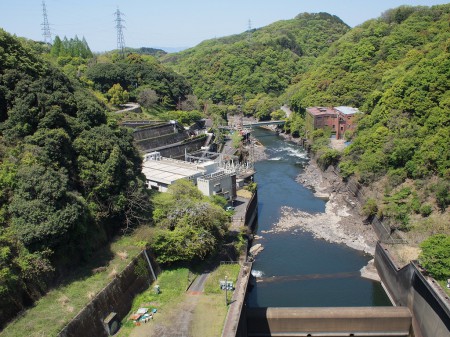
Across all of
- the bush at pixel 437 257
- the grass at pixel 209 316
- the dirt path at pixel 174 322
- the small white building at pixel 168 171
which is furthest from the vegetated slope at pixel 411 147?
the dirt path at pixel 174 322

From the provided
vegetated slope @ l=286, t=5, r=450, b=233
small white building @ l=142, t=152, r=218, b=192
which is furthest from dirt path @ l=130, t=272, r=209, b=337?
vegetated slope @ l=286, t=5, r=450, b=233

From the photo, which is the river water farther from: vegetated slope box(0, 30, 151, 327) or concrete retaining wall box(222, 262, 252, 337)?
vegetated slope box(0, 30, 151, 327)

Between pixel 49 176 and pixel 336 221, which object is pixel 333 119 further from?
pixel 49 176

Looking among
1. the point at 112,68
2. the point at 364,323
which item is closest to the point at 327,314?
the point at 364,323

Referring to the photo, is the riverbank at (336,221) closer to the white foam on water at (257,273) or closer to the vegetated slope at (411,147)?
the vegetated slope at (411,147)

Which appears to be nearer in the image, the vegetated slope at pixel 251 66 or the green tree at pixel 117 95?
the green tree at pixel 117 95

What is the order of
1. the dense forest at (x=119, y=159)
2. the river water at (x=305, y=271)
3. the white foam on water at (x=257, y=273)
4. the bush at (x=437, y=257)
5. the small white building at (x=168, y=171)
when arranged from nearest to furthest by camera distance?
the dense forest at (x=119, y=159) < the bush at (x=437, y=257) < the river water at (x=305, y=271) < the white foam on water at (x=257, y=273) < the small white building at (x=168, y=171)

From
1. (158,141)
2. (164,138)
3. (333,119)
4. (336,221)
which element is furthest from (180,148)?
(333,119)
